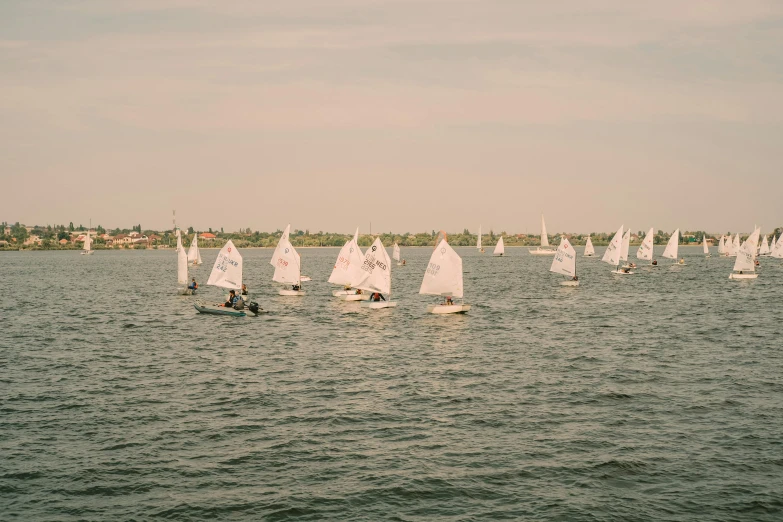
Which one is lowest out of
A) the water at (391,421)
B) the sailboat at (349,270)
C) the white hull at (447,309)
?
the water at (391,421)

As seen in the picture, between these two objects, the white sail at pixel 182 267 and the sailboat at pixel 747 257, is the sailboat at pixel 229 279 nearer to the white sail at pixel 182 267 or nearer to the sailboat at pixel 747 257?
the white sail at pixel 182 267

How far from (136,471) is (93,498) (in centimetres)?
238

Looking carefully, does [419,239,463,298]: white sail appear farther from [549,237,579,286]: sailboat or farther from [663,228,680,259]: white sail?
[663,228,680,259]: white sail

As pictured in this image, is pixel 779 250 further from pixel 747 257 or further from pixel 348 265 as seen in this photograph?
pixel 348 265

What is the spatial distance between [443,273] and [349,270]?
24128mm

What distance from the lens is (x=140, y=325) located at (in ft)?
218

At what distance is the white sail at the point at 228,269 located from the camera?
73.7 meters

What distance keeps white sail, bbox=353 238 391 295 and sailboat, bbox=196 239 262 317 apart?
11360 millimetres

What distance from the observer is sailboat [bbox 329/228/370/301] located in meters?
85.8

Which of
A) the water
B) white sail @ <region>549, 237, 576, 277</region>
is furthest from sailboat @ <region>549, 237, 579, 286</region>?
the water

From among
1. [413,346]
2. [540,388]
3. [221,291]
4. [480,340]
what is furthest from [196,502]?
[221,291]

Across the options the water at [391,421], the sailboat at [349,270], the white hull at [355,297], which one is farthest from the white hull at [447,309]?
the sailboat at [349,270]

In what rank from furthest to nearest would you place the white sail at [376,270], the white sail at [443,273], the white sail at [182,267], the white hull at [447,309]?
the white sail at [182,267] < the white sail at [376,270] < the white hull at [447,309] < the white sail at [443,273]

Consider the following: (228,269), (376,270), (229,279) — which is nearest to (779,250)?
(376,270)
